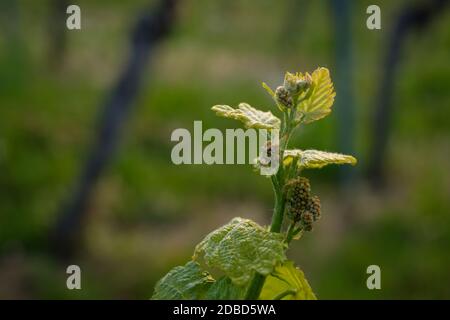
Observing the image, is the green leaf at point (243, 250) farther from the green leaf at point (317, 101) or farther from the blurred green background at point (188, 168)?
the blurred green background at point (188, 168)

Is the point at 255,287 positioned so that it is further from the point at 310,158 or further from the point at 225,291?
the point at 310,158

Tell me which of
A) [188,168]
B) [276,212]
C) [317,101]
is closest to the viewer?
[276,212]

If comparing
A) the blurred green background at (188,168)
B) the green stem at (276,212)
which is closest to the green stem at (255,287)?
the green stem at (276,212)

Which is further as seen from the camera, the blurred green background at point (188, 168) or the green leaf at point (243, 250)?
the blurred green background at point (188, 168)

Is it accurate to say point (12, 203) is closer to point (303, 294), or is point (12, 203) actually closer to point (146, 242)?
point (146, 242)

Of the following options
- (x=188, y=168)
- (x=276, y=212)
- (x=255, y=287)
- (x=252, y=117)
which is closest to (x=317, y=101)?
(x=252, y=117)

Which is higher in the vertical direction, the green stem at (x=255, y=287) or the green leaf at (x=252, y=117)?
the green leaf at (x=252, y=117)

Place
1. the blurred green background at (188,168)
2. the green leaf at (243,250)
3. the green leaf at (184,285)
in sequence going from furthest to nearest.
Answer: the blurred green background at (188,168) → the green leaf at (184,285) → the green leaf at (243,250)
